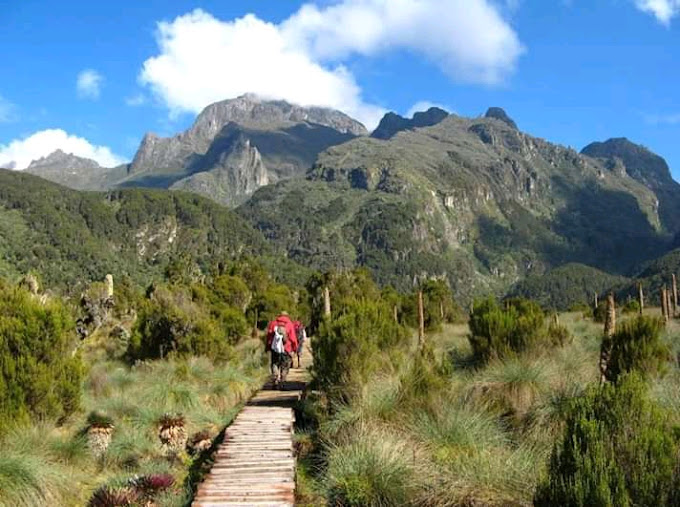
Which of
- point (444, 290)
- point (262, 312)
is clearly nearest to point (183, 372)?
point (262, 312)

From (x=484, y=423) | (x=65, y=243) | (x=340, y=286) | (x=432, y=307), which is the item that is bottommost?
(x=484, y=423)

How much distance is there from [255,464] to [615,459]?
5182 millimetres

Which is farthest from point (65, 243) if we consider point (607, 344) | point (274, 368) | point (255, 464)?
point (607, 344)

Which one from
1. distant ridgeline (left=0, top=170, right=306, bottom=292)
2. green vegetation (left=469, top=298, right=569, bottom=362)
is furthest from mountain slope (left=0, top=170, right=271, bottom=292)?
green vegetation (left=469, top=298, right=569, bottom=362)

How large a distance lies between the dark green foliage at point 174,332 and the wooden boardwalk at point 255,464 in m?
7.33

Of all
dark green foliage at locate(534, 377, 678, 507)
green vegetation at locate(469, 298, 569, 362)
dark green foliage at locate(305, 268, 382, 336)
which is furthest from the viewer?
dark green foliage at locate(305, 268, 382, 336)

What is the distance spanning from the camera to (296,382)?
677 inches

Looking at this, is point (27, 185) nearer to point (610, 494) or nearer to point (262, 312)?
point (262, 312)

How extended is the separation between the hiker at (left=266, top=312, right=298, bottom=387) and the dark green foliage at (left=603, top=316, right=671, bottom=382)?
772 centimetres

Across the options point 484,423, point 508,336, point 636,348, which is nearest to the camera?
point 484,423

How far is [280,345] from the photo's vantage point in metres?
15.6

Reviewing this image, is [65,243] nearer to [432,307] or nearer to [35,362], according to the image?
[432,307]

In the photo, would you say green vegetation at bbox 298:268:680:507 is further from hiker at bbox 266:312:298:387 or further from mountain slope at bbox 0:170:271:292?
mountain slope at bbox 0:170:271:292

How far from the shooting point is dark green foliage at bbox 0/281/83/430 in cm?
1023
